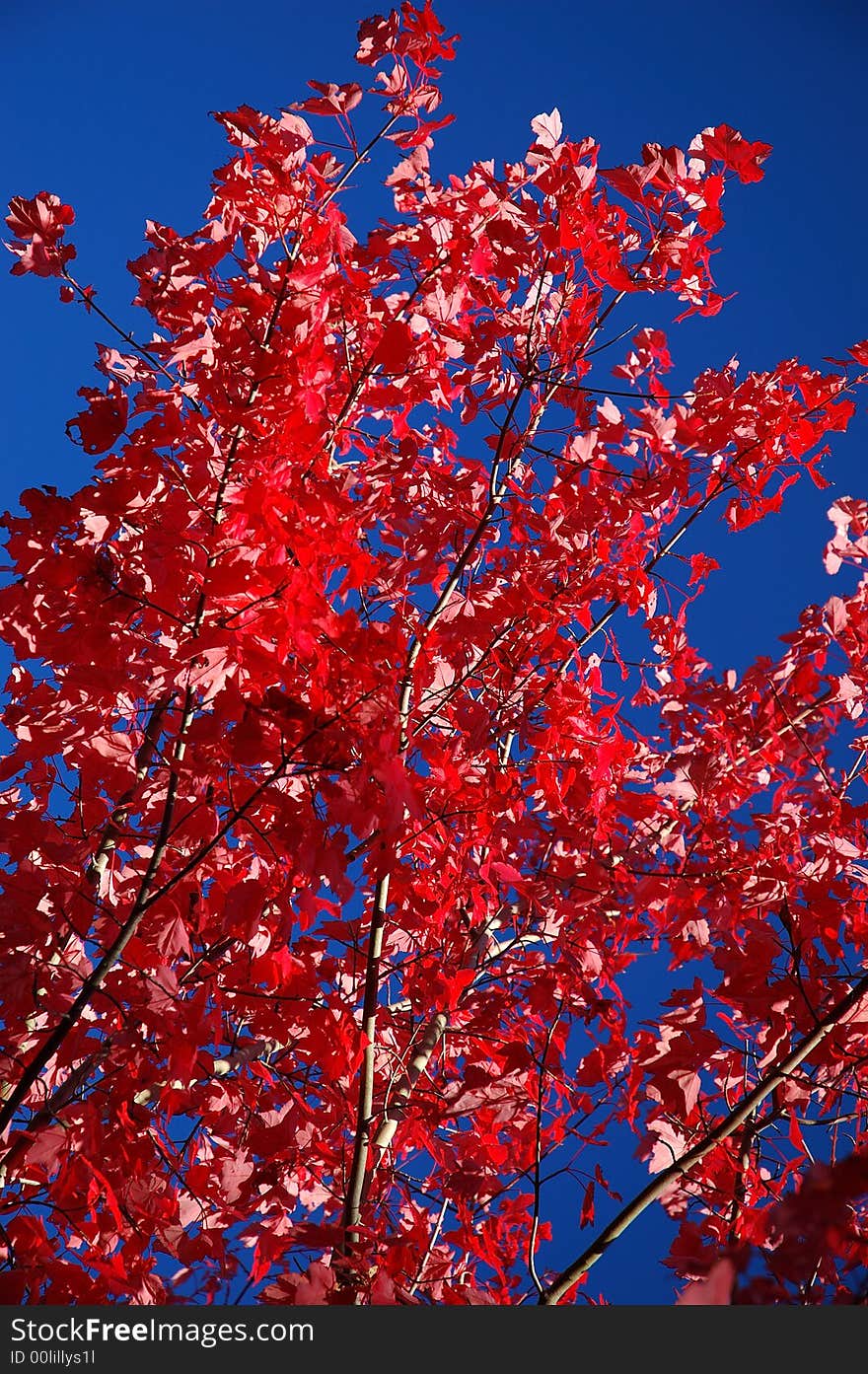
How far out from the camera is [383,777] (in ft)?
3.62

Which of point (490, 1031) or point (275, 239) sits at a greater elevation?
point (275, 239)

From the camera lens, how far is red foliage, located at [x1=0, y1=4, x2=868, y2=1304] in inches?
48.6

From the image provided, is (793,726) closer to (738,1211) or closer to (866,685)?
(866,685)

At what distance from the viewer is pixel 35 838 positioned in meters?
1.51

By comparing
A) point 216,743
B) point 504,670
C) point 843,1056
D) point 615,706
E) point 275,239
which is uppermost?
point 275,239

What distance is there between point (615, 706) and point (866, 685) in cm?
66

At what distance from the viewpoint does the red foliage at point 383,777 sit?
123cm

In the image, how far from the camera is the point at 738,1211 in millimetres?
1561

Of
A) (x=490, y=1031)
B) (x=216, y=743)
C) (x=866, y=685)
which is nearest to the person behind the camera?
(x=216, y=743)

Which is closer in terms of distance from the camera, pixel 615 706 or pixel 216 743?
pixel 216 743

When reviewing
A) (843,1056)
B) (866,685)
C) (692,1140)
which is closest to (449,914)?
(692,1140)

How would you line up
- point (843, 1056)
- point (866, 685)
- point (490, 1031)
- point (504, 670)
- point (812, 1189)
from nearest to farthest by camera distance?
point (812, 1189) → point (843, 1056) → point (490, 1031) → point (504, 670) → point (866, 685)

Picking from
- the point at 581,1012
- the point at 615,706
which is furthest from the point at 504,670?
the point at 581,1012

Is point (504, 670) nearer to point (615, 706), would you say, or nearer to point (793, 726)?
point (615, 706)
